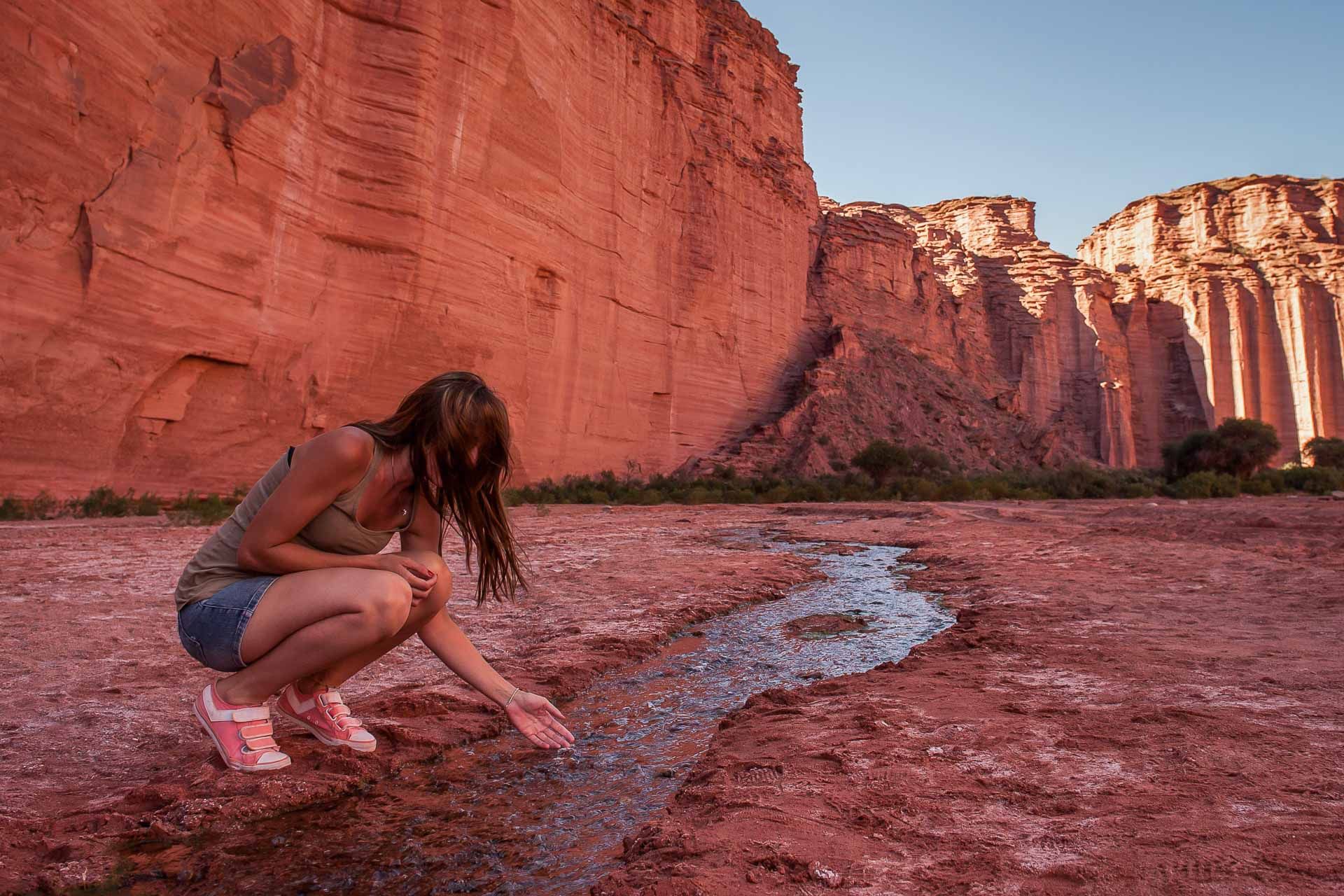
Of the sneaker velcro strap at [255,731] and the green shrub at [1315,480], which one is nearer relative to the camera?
the sneaker velcro strap at [255,731]

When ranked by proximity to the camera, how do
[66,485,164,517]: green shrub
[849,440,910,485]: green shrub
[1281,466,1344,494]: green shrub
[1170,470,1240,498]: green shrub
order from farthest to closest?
[849,440,910,485]: green shrub → [1281,466,1344,494]: green shrub → [1170,470,1240,498]: green shrub → [66,485,164,517]: green shrub

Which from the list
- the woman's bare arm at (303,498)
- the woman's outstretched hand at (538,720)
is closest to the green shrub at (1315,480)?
the woman's outstretched hand at (538,720)

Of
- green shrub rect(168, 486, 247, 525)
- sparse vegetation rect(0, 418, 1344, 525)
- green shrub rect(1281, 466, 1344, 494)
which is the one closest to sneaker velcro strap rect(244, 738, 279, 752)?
green shrub rect(168, 486, 247, 525)

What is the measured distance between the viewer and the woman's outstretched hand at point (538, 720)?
249cm

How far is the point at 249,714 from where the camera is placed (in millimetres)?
2430

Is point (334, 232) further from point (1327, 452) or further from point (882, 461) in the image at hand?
point (1327, 452)

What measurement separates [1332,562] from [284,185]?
1723 centimetres

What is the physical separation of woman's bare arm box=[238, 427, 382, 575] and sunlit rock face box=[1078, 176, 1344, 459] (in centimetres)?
6253

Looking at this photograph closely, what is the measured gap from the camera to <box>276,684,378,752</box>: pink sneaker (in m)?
2.66

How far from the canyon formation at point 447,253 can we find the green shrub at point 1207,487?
11.2 metres

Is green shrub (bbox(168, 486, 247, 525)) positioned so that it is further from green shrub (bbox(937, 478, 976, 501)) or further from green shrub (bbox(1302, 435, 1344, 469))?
green shrub (bbox(1302, 435, 1344, 469))

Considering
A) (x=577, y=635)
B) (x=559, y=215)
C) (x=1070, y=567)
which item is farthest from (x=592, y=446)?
(x=577, y=635)

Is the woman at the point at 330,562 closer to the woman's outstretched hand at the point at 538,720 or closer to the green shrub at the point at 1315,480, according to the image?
the woman's outstretched hand at the point at 538,720

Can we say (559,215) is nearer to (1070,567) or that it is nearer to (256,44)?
(256,44)
